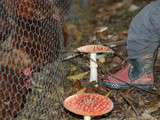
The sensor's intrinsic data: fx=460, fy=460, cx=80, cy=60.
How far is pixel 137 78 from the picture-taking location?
4469 mm

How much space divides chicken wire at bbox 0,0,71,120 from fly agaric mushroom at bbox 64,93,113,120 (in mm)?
371

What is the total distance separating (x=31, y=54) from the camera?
162 inches

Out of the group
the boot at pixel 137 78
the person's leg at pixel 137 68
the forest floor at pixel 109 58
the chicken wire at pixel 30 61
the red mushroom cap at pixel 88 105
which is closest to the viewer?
the red mushroom cap at pixel 88 105

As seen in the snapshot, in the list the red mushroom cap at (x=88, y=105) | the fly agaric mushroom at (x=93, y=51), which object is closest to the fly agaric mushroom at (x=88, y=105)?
the red mushroom cap at (x=88, y=105)

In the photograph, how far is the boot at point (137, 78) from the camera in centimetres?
441

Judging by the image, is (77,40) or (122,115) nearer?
(122,115)

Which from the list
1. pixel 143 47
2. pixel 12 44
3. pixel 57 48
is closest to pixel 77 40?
pixel 57 48

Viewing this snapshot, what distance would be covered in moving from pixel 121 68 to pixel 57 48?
30.0 inches

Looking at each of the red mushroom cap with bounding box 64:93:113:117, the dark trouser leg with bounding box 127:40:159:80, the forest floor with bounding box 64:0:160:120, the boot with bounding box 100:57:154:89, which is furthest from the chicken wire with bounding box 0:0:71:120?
the dark trouser leg with bounding box 127:40:159:80

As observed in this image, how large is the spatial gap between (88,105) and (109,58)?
1.72 meters

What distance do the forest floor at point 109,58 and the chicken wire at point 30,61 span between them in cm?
25

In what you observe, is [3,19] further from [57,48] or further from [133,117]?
[133,117]

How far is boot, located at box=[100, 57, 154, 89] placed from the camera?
14.5 ft

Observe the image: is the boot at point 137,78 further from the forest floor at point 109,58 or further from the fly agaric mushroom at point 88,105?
the fly agaric mushroom at point 88,105
